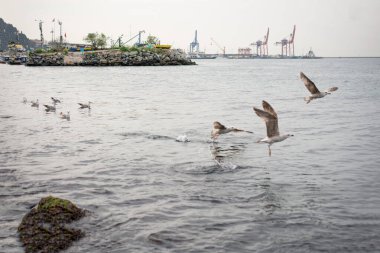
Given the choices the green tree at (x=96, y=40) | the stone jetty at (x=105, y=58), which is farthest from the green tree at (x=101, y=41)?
the stone jetty at (x=105, y=58)

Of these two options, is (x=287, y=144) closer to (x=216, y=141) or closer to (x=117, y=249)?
(x=216, y=141)

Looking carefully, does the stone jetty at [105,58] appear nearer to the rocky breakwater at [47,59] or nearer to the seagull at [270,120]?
the rocky breakwater at [47,59]

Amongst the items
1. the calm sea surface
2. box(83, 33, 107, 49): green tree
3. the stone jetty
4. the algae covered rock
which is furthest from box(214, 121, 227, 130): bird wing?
box(83, 33, 107, 49): green tree

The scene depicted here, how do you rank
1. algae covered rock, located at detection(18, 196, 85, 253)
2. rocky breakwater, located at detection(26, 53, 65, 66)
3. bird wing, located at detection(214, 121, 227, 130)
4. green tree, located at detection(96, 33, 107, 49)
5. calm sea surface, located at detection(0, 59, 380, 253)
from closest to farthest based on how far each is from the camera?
algae covered rock, located at detection(18, 196, 85, 253) < calm sea surface, located at detection(0, 59, 380, 253) < bird wing, located at detection(214, 121, 227, 130) < rocky breakwater, located at detection(26, 53, 65, 66) < green tree, located at detection(96, 33, 107, 49)

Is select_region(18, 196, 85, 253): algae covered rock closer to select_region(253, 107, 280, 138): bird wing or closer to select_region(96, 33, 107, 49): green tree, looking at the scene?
select_region(253, 107, 280, 138): bird wing

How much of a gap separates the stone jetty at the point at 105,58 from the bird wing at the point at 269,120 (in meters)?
119

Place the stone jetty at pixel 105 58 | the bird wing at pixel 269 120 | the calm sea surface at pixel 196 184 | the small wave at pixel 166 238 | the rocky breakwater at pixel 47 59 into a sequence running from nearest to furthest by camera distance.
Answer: the small wave at pixel 166 238 < the calm sea surface at pixel 196 184 < the bird wing at pixel 269 120 < the rocky breakwater at pixel 47 59 < the stone jetty at pixel 105 58

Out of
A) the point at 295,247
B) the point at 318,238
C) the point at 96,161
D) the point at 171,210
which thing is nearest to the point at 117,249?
the point at 171,210

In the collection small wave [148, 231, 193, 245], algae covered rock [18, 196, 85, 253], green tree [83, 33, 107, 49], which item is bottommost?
small wave [148, 231, 193, 245]

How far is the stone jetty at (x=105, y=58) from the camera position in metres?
124

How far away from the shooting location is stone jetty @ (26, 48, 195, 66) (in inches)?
4889

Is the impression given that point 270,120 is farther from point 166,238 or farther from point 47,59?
point 47,59

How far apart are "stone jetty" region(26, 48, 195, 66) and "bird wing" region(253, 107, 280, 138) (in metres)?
119

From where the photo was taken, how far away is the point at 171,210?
10.2 metres
